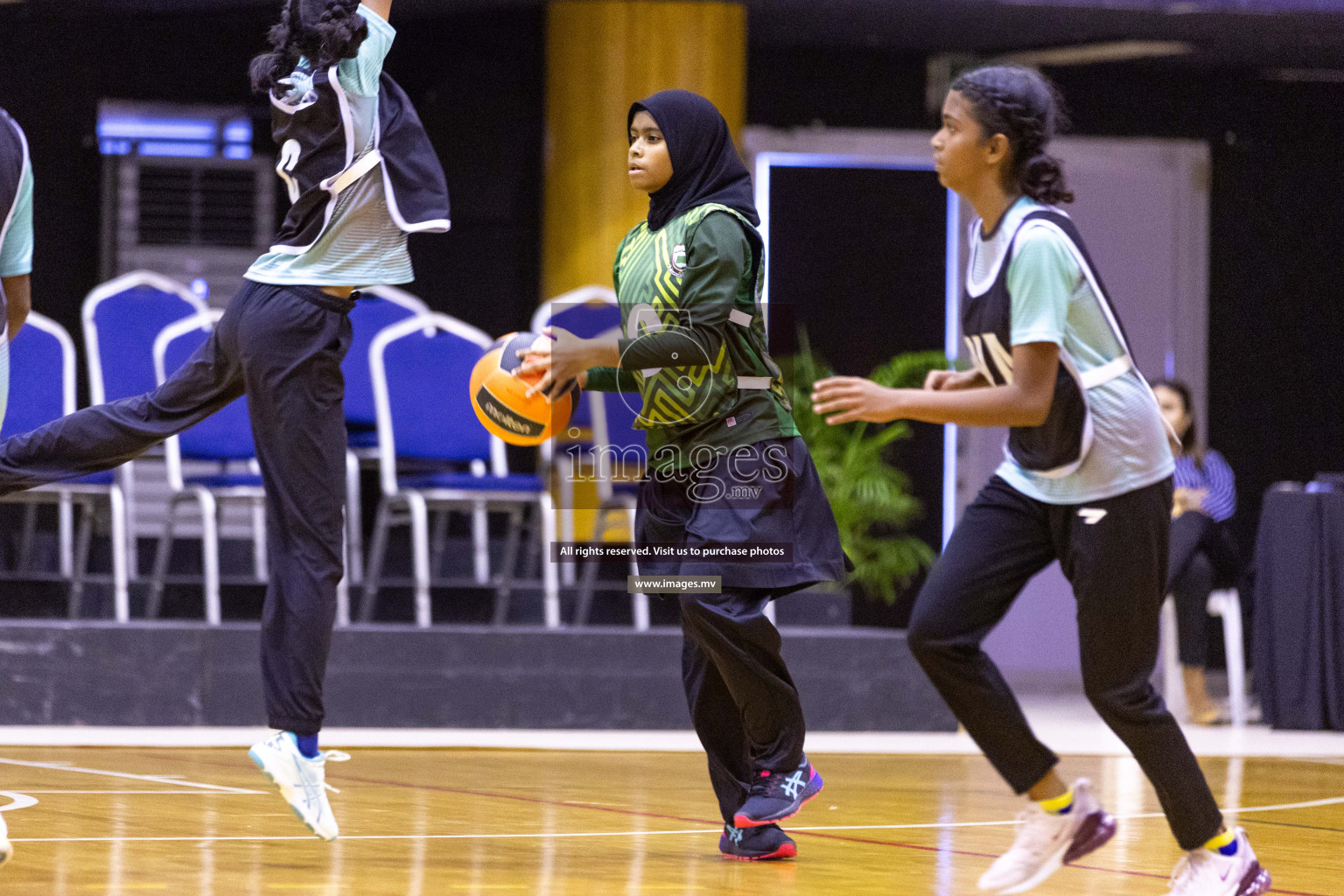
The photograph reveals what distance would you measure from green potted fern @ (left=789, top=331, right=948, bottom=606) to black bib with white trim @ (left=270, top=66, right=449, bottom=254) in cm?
438

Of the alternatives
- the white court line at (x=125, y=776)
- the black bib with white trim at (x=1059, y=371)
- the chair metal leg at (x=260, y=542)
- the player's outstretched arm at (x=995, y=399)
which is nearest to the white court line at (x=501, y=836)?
the white court line at (x=125, y=776)

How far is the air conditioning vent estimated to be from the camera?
8.98 m

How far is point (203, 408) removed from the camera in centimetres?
353

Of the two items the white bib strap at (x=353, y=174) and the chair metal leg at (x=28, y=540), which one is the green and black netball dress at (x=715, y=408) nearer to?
the white bib strap at (x=353, y=174)

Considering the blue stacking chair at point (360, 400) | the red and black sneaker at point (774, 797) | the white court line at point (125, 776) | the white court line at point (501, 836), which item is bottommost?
the white court line at point (125, 776)

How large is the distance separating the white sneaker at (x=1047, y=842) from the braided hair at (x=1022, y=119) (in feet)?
3.25

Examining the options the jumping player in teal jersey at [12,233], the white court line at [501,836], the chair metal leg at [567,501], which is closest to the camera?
the jumping player in teal jersey at [12,233]

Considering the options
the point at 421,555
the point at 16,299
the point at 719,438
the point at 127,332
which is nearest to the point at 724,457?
the point at 719,438

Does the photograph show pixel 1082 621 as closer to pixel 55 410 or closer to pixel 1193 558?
pixel 55 410

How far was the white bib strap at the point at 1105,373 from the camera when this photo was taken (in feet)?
9.80

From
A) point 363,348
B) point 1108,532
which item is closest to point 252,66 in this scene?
point 1108,532

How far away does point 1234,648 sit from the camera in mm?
7516

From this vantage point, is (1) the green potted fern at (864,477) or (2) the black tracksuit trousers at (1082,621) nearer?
(2) the black tracksuit trousers at (1082,621)

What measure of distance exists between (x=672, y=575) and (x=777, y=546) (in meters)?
0.21
